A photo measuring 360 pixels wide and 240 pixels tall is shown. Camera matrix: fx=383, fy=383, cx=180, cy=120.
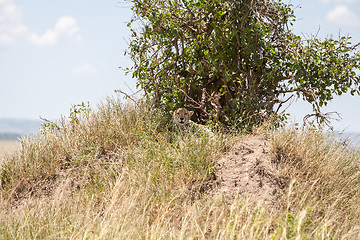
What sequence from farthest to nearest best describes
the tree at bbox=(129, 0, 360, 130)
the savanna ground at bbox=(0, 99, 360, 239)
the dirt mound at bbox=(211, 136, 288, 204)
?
the tree at bbox=(129, 0, 360, 130) < the dirt mound at bbox=(211, 136, 288, 204) < the savanna ground at bbox=(0, 99, 360, 239)

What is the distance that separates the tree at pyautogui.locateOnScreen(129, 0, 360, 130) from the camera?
7902 mm

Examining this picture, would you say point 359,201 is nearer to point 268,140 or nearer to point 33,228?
point 268,140

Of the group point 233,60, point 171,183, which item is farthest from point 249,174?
point 233,60

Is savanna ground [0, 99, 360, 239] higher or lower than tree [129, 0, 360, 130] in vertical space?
lower

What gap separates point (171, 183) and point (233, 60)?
12.6 ft

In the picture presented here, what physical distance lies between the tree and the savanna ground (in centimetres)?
95

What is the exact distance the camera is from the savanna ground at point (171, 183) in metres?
4.67

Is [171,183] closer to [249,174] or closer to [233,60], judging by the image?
[249,174]

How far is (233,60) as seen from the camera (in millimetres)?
8586

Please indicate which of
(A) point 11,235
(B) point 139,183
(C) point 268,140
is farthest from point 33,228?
(C) point 268,140

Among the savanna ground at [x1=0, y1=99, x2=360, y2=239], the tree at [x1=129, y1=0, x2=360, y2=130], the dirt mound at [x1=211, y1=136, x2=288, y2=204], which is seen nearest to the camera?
the savanna ground at [x1=0, y1=99, x2=360, y2=239]

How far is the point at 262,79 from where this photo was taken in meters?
8.59

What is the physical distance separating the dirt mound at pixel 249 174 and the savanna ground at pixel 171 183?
0.02 meters

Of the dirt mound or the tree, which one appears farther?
the tree
